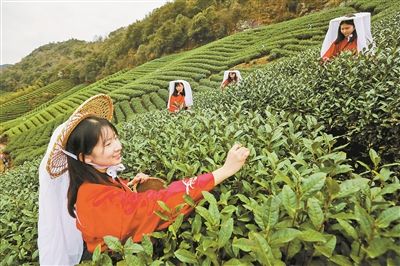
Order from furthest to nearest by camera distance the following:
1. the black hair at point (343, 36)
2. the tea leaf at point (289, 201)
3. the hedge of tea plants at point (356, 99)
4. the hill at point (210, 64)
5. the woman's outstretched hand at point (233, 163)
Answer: the hill at point (210, 64), the black hair at point (343, 36), the hedge of tea plants at point (356, 99), the woman's outstretched hand at point (233, 163), the tea leaf at point (289, 201)

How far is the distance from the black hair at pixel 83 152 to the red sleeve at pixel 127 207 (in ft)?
0.37

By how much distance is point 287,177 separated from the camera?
1.13m

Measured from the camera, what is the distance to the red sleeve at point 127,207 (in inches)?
56.3

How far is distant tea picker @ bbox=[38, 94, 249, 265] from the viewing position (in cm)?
147

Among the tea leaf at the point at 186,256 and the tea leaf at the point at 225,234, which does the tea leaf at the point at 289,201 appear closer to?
the tea leaf at the point at 225,234

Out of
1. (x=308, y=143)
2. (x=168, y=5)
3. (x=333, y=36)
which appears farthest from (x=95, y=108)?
(x=168, y=5)

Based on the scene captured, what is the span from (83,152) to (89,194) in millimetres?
238

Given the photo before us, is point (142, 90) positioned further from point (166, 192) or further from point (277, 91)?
point (166, 192)

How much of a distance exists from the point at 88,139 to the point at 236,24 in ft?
102

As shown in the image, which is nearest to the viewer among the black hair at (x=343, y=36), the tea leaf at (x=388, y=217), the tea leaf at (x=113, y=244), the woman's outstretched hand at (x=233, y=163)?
the tea leaf at (x=388, y=217)

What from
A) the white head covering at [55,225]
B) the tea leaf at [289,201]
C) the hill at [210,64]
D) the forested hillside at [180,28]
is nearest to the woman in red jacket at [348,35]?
the white head covering at [55,225]

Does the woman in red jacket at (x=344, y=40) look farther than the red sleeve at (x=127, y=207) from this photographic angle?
Yes

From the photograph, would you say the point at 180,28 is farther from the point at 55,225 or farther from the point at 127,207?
the point at 127,207

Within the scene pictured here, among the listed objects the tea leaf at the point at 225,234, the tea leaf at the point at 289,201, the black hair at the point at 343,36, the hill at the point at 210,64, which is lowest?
the hill at the point at 210,64
